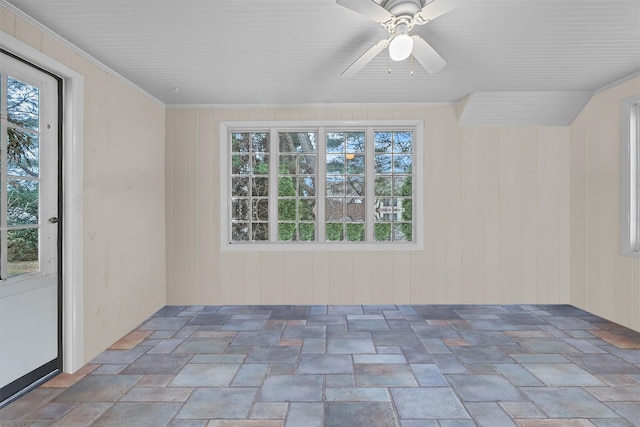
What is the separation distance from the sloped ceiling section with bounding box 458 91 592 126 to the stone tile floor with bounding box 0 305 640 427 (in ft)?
7.27

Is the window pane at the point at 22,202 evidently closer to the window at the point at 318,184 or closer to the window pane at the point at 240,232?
the window at the point at 318,184

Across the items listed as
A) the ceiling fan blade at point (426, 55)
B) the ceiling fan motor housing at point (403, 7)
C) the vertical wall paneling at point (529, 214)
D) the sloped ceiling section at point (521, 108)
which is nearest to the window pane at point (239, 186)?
the ceiling fan blade at point (426, 55)

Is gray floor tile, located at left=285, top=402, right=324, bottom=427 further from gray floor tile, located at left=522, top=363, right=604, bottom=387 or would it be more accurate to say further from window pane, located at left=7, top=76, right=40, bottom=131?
window pane, located at left=7, top=76, right=40, bottom=131

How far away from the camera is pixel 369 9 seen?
74.0 inches

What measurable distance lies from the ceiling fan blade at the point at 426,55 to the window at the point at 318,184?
5.76ft

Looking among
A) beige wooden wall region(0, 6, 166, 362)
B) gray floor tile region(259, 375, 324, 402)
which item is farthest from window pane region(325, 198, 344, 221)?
gray floor tile region(259, 375, 324, 402)

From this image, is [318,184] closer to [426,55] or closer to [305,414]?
[426,55]

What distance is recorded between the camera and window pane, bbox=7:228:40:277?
2.24 metres

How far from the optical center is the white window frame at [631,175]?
3.35 m

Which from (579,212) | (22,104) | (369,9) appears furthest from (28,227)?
(579,212)

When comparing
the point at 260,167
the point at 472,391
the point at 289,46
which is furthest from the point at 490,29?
the point at 260,167

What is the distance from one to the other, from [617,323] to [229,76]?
457 centimetres

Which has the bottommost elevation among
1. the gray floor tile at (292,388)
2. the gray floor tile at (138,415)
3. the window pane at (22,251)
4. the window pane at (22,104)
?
the gray floor tile at (138,415)

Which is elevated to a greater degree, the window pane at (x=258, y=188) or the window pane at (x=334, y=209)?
the window pane at (x=258, y=188)
